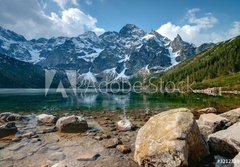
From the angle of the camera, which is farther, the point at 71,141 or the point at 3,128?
the point at 3,128

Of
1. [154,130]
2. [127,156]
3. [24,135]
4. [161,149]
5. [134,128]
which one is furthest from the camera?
[134,128]

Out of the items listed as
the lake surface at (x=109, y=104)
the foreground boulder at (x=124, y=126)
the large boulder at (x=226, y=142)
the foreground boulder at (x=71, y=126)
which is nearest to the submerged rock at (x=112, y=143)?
the foreground boulder at (x=124, y=126)

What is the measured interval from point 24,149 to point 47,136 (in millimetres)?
4278

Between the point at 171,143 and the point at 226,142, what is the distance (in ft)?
16.5

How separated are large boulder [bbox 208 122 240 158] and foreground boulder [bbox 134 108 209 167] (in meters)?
1.18

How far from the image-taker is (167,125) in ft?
48.8

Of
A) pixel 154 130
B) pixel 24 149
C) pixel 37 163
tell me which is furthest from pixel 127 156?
pixel 24 149

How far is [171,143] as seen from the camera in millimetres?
13156

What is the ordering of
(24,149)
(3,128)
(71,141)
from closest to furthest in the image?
(24,149) → (71,141) → (3,128)

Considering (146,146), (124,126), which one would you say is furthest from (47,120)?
(146,146)

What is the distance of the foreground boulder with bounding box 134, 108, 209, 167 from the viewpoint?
12852 mm

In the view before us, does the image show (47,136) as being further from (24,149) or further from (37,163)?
(37,163)

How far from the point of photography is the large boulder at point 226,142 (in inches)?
584

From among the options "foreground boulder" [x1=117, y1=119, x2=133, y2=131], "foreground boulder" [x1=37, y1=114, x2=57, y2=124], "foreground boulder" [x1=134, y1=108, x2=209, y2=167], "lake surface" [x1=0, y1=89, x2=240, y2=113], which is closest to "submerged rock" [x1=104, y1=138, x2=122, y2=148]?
"foreground boulder" [x1=134, y1=108, x2=209, y2=167]
